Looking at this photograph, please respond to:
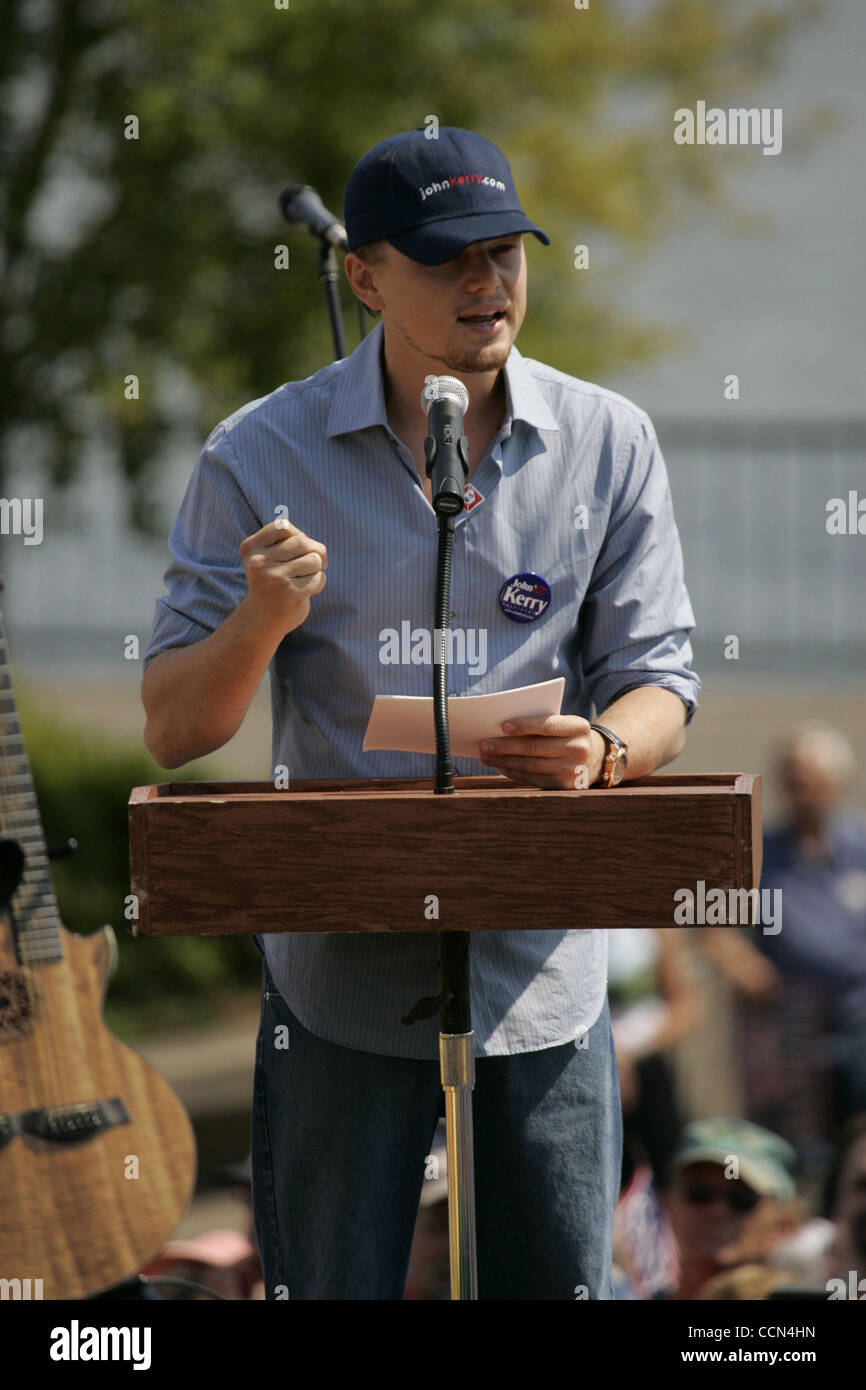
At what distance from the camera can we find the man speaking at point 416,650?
7.88 ft

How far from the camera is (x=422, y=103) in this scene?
21.7 ft

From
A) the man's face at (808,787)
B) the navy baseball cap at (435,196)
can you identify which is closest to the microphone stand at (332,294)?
the navy baseball cap at (435,196)

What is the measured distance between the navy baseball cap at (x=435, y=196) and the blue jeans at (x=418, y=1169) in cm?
114

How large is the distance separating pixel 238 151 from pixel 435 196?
15.3 feet

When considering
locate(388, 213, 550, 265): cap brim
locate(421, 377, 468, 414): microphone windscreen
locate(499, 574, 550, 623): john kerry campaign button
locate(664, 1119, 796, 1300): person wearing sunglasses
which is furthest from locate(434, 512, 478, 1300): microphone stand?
locate(664, 1119, 796, 1300): person wearing sunglasses

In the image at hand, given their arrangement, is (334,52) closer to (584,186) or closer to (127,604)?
(584,186)

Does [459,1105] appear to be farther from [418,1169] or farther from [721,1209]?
[721,1209]

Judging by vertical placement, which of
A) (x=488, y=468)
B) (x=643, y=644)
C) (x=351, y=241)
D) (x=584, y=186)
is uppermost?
(x=584, y=186)

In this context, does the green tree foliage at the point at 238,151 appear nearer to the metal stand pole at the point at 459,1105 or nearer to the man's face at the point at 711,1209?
the man's face at the point at 711,1209

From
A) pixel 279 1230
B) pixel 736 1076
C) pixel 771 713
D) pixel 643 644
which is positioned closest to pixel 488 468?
pixel 643 644

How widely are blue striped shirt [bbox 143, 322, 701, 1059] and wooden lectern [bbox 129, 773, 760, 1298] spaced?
0.57 metres

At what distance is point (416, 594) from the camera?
2.44 m
